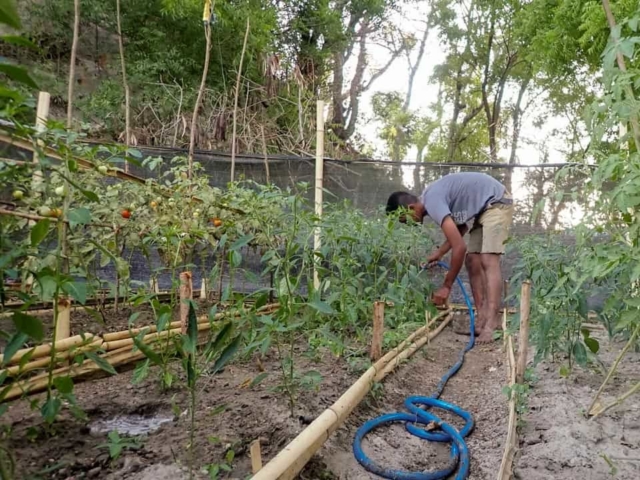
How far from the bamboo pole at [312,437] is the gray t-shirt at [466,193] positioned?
6.04 ft

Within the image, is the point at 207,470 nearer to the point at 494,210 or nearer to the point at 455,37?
the point at 494,210

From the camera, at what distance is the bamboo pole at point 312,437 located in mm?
1095

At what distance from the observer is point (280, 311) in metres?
1.66

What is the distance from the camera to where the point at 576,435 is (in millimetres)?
1551

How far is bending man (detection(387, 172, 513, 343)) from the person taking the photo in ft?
11.1

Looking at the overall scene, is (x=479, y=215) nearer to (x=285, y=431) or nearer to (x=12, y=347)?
(x=285, y=431)

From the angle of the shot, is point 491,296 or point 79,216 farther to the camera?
point 491,296

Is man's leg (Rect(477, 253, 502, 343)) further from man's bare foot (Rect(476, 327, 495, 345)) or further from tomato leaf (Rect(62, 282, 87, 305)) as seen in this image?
tomato leaf (Rect(62, 282, 87, 305))

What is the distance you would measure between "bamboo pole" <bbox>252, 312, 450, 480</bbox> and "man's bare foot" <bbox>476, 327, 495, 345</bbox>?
1.49m

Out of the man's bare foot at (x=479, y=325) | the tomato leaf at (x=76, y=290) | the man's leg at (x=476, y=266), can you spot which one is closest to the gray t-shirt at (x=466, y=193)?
→ the man's leg at (x=476, y=266)

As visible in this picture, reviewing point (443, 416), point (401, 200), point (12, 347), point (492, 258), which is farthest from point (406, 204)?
point (12, 347)

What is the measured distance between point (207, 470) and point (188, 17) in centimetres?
721

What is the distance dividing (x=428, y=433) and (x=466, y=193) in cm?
223

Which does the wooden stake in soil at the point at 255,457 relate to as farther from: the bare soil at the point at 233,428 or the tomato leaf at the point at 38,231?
the tomato leaf at the point at 38,231
